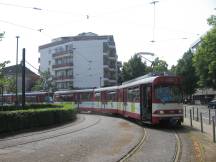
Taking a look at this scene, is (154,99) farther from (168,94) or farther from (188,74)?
(188,74)

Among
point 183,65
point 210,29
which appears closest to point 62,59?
point 183,65

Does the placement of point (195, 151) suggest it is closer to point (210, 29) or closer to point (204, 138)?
point (204, 138)

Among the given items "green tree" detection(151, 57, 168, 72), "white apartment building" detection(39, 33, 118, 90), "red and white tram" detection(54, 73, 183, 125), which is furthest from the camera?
"white apartment building" detection(39, 33, 118, 90)

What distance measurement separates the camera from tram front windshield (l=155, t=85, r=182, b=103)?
23422 millimetres

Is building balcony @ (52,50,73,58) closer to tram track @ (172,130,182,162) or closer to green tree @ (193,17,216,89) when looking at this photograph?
green tree @ (193,17,216,89)

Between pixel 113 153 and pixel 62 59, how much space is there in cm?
9391

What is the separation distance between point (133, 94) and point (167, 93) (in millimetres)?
4609

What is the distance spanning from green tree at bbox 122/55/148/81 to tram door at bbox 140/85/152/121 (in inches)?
2516

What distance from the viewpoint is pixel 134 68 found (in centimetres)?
8975

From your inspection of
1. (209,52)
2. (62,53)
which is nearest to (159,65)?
(209,52)

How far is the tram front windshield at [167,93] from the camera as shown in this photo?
2342cm

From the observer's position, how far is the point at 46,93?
198ft

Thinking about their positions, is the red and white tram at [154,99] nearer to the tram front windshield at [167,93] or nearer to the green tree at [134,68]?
the tram front windshield at [167,93]

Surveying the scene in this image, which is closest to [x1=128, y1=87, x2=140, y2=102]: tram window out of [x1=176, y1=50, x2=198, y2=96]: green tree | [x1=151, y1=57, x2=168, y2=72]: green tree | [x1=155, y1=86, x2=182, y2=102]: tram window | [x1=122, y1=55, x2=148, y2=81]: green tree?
[x1=155, y1=86, x2=182, y2=102]: tram window
